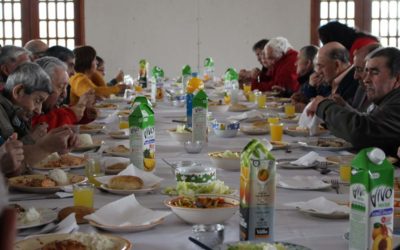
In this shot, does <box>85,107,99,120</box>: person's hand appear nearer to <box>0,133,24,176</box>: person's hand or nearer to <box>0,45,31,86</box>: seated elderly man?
<box>0,45,31,86</box>: seated elderly man

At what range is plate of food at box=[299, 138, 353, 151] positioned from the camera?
3.15 metres

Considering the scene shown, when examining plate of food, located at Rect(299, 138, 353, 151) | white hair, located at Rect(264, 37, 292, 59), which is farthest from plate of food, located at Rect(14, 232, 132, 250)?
white hair, located at Rect(264, 37, 292, 59)

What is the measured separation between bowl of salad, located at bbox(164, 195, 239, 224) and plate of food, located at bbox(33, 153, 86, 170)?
947mm

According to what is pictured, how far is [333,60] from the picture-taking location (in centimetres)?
518

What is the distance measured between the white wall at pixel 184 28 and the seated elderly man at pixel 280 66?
2814mm

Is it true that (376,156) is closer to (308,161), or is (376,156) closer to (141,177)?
(141,177)

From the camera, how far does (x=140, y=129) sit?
2461 mm

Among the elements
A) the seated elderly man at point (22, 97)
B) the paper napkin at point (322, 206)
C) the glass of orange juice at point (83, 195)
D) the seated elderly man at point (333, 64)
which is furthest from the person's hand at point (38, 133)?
the seated elderly man at point (333, 64)

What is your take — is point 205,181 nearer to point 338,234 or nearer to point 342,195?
point 342,195

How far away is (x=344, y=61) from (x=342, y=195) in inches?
129

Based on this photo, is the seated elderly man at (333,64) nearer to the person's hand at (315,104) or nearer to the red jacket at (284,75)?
the person's hand at (315,104)

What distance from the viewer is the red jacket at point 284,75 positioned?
7680mm

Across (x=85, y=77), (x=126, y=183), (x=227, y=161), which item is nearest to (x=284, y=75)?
(x=85, y=77)

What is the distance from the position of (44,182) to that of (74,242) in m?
0.85
